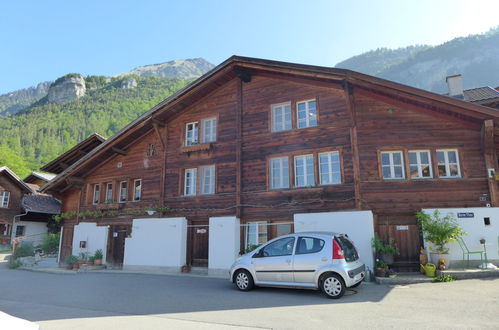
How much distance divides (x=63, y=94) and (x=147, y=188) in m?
116

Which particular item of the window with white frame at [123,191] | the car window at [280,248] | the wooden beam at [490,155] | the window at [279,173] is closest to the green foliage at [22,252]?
the window with white frame at [123,191]

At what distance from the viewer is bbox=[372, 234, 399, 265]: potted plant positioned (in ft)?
38.8

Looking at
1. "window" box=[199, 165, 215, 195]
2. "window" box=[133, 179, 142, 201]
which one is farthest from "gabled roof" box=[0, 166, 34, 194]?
"window" box=[199, 165, 215, 195]

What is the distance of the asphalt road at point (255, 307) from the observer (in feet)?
21.4

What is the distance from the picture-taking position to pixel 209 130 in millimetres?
17438

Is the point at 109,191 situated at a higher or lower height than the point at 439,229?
higher

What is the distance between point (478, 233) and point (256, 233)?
825cm

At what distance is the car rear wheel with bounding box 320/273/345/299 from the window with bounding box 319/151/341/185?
566 cm

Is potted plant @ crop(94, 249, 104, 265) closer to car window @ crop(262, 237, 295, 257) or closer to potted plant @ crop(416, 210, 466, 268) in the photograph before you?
car window @ crop(262, 237, 295, 257)

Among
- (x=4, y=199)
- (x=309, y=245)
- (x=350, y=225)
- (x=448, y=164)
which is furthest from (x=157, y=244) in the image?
(x=4, y=199)

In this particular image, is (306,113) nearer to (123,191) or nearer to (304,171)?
(304,171)

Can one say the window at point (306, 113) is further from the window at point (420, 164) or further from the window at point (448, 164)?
the window at point (448, 164)

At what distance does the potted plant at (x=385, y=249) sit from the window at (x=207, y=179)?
7.69 meters

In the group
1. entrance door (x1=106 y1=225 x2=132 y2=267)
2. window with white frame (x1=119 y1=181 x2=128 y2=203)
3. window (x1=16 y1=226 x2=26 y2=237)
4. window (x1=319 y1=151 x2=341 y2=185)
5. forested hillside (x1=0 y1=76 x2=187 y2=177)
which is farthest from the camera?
forested hillside (x1=0 y1=76 x2=187 y2=177)
